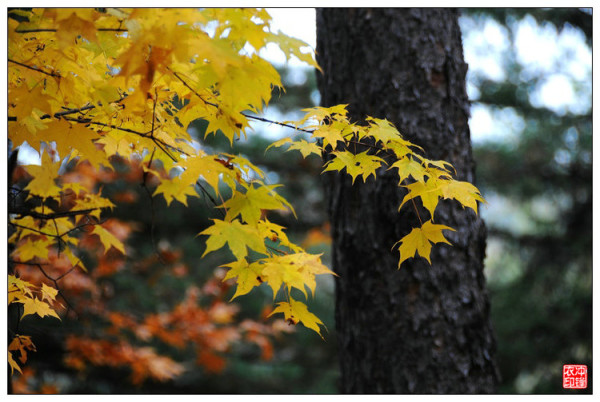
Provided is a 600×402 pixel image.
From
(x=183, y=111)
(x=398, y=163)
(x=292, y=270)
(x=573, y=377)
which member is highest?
(x=183, y=111)

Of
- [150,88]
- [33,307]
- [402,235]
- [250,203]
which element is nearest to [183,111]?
[150,88]

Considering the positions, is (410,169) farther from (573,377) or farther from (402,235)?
(573,377)

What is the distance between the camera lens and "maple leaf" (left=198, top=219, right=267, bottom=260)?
1.07m

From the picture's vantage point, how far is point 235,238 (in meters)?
1.08

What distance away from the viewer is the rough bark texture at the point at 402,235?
184 centimetres

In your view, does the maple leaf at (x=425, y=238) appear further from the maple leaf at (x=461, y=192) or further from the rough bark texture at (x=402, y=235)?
the rough bark texture at (x=402, y=235)

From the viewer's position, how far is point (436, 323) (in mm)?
1834

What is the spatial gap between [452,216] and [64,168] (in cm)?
293

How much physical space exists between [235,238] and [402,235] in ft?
3.03

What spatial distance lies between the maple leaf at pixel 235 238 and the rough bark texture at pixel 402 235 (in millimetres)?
889

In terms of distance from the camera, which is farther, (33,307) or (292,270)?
(33,307)

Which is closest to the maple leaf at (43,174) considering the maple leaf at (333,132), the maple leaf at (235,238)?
the maple leaf at (235,238)

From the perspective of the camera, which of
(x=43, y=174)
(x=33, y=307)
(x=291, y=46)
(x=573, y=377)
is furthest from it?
(x=573, y=377)
